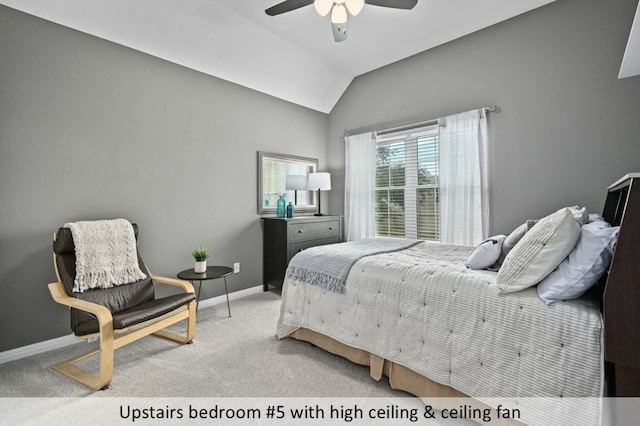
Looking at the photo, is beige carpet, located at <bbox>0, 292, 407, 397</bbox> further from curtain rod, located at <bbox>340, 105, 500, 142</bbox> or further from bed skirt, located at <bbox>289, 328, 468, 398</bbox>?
curtain rod, located at <bbox>340, 105, 500, 142</bbox>

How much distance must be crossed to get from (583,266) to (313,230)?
2.98m

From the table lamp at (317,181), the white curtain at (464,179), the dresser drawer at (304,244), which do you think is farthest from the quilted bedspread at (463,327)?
the table lamp at (317,181)

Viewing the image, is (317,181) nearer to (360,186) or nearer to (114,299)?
(360,186)

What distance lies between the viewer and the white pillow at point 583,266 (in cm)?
127

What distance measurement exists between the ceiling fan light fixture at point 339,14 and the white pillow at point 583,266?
205cm

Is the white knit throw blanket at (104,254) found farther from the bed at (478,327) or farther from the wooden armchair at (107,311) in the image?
the bed at (478,327)

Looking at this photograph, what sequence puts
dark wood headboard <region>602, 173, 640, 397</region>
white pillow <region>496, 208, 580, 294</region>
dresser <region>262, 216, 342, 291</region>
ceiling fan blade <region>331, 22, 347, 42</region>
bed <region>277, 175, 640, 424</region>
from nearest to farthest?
dark wood headboard <region>602, 173, 640, 397</region> < bed <region>277, 175, 640, 424</region> < white pillow <region>496, 208, 580, 294</region> < ceiling fan blade <region>331, 22, 347, 42</region> < dresser <region>262, 216, 342, 291</region>

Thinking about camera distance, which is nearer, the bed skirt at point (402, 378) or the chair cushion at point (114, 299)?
the bed skirt at point (402, 378)

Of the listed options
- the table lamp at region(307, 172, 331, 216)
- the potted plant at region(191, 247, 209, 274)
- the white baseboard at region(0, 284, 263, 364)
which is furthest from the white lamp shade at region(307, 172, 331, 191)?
the white baseboard at region(0, 284, 263, 364)

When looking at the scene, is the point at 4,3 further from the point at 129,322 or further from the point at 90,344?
the point at 90,344

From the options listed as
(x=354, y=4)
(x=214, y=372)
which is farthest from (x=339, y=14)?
(x=214, y=372)

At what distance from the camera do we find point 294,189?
4199mm

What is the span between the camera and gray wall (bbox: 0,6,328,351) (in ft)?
7.57

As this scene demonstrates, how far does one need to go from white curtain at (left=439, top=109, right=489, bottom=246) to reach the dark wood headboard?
2227mm
